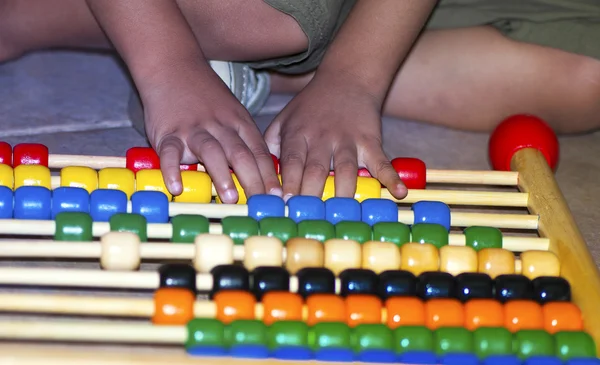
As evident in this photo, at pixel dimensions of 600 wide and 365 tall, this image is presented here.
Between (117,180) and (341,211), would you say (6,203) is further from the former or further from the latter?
(341,211)

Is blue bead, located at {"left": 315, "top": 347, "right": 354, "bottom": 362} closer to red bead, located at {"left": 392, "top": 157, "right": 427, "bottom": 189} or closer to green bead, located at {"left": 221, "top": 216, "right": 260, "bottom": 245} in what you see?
green bead, located at {"left": 221, "top": 216, "right": 260, "bottom": 245}

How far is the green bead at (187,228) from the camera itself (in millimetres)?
748

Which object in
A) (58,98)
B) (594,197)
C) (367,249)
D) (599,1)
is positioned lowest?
(367,249)

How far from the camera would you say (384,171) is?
88cm

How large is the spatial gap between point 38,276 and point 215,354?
16 centimetres

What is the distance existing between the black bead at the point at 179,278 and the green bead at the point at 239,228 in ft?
0.23

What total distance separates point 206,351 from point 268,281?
0.29ft

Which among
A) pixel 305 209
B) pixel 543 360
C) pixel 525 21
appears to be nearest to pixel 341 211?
pixel 305 209

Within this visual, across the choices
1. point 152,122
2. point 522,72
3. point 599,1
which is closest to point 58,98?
point 152,122

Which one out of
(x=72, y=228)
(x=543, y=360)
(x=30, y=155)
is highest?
(x=30, y=155)

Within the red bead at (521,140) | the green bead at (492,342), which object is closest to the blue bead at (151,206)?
the green bead at (492,342)

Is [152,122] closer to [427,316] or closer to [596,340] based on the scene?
[427,316]

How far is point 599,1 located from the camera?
115cm

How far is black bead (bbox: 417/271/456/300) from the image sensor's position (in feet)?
2.34
